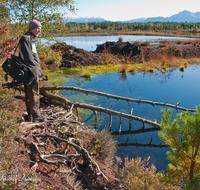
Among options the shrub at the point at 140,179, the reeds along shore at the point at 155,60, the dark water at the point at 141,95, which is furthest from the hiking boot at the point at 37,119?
the reeds along shore at the point at 155,60

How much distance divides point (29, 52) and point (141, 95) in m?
5.81

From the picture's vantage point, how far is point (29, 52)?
2877mm

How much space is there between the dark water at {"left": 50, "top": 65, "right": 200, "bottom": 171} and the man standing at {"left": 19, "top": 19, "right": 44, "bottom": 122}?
7.38 ft

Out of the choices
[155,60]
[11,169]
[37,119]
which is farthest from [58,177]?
[155,60]

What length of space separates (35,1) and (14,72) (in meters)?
4.63

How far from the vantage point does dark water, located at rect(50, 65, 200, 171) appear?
4531 mm

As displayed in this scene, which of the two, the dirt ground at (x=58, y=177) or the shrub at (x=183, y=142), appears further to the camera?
the dirt ground at (x=58, y=177)

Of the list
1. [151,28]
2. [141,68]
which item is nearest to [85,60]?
[141,68]

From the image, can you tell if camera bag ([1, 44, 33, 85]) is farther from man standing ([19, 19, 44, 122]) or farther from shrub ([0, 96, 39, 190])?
shrub ([0, 96, 39, 190])

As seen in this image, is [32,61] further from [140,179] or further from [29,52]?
[140,179]

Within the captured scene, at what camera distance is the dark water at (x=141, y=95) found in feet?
14.9

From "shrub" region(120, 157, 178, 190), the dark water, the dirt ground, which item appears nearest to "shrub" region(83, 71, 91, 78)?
the dark water

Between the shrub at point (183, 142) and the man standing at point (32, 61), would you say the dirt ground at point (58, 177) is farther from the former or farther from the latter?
the shrub at point (183, 142)

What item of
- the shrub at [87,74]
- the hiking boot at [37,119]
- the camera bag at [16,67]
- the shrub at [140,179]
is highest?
the camera bag at [16,67]
